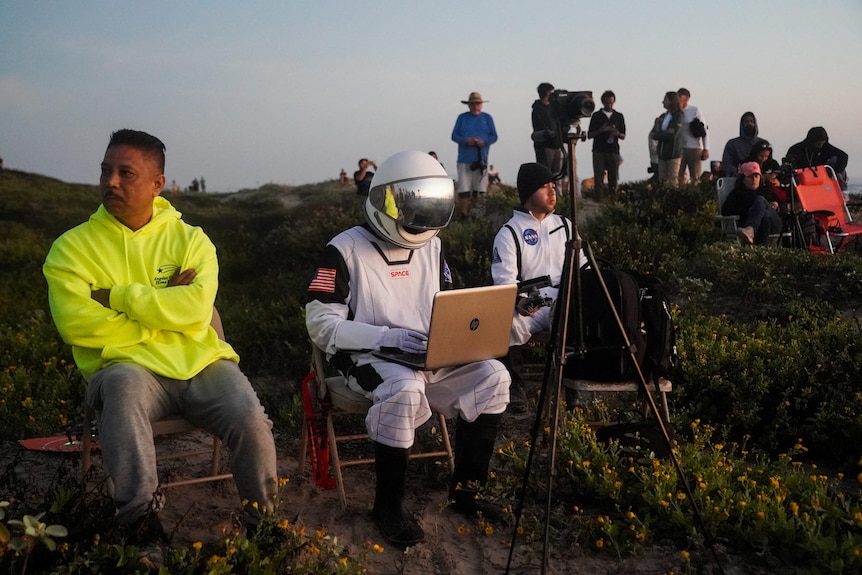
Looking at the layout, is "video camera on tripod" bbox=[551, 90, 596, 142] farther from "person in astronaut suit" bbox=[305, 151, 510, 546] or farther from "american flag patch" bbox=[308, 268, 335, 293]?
"american flag patch" bbox=[308, 268, 335, 293]

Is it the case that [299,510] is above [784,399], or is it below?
below

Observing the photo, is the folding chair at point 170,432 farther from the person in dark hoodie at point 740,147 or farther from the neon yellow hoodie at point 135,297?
the person in dark hoodie at point 740,147

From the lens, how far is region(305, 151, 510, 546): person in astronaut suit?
4.33m

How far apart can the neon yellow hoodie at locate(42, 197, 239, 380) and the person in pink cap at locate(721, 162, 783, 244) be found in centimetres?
848

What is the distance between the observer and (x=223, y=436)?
4078mm

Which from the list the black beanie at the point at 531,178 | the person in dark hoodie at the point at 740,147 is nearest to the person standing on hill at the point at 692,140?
the person in dark hoodie at the point at 740,147

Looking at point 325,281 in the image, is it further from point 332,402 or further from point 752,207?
point 752,207

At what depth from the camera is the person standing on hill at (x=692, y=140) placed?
14.7 metres

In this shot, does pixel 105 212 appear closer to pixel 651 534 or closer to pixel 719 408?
pixel 651 534

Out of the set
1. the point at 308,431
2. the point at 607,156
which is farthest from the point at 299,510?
the point at 607,156

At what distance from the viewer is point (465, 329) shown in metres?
4.26

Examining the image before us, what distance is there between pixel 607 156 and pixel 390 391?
1232 cm

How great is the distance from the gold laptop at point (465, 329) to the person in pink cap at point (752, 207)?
7.59 meters

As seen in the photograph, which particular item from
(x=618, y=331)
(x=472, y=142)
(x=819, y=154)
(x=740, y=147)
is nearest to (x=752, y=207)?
(x=740, y=147)
